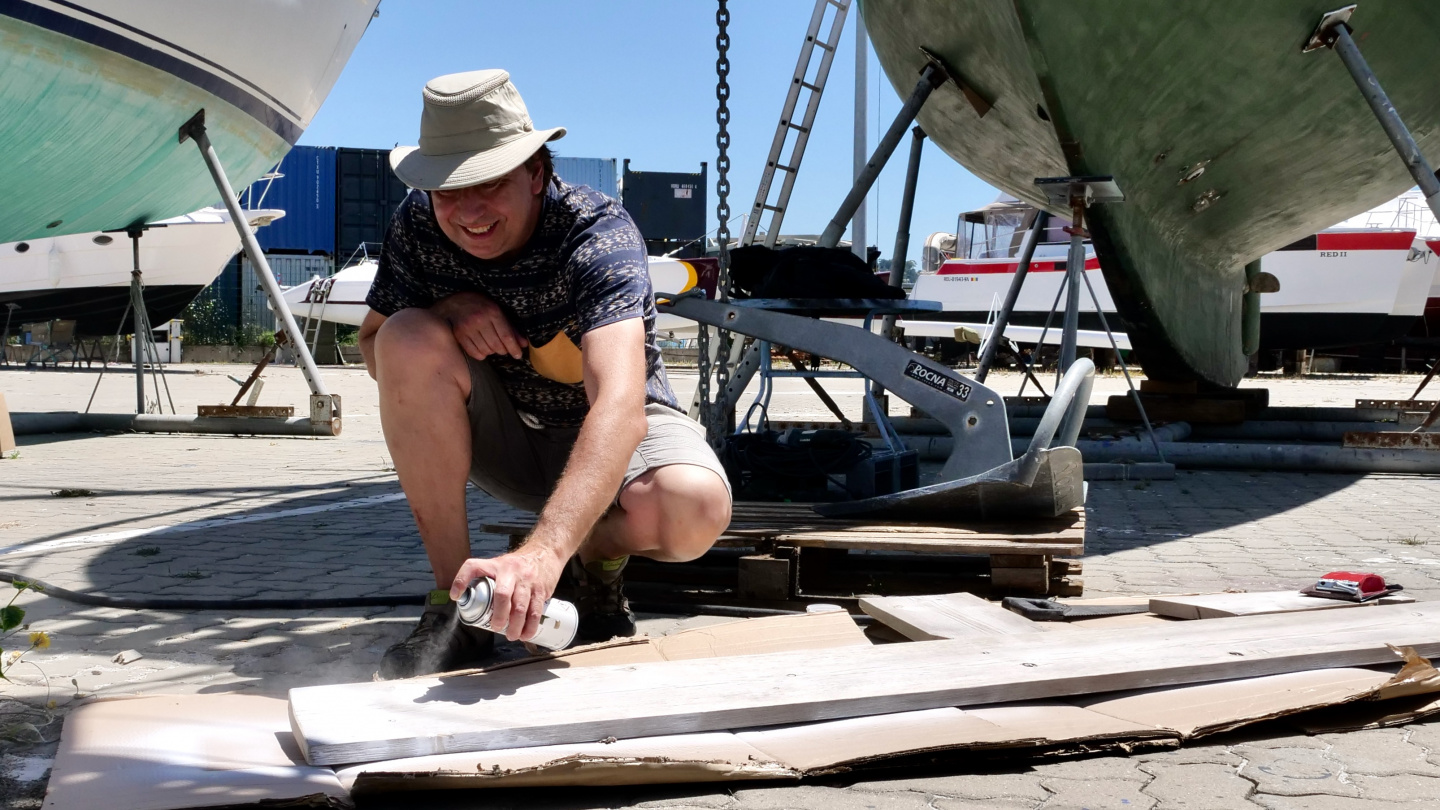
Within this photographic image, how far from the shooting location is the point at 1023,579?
3301mm

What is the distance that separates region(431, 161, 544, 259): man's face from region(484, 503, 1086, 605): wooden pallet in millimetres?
995

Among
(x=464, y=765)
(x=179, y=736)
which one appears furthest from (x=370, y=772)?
(x=179, y=736)

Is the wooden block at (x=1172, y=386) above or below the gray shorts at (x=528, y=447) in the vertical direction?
above

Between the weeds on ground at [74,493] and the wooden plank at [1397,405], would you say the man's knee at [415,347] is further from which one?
the wooden plank at [1397,405]

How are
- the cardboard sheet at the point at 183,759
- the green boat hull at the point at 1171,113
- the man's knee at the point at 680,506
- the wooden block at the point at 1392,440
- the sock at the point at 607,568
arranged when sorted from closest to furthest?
the cardboard sheet at the point at 183,759 → the man's knee at the point at 680,506 → the sock at the point at 607,568 → the green boat hull at the point at 1171,113 → the wooden block at the point at 1392,440

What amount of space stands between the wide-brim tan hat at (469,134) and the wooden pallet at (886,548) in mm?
1213

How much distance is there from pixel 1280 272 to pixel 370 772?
20489mm

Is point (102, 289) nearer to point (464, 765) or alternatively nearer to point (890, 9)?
point (890, 9)

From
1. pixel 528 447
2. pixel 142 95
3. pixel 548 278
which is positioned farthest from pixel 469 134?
pixel 142 95

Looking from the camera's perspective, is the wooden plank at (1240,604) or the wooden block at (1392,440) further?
the wooden block at (1392,440)

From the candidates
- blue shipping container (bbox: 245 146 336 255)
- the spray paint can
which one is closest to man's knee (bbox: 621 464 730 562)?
the spray paint can

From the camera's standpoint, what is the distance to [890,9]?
22.4 feet

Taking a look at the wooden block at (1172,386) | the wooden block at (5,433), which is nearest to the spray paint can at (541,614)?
the wooden block at (5,433)

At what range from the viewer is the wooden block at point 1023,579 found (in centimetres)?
329
